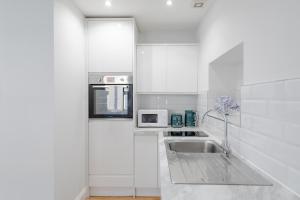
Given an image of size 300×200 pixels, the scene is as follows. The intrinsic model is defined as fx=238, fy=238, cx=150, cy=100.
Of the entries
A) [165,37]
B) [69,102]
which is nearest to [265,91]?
[69,102]

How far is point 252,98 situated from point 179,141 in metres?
0.99

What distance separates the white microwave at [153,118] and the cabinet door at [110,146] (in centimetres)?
28

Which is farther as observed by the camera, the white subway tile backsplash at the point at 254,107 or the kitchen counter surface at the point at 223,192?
the white subway tile backsplash at the point at 254,107

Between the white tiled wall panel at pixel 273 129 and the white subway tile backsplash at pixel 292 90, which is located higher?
the white subway tile backsplash at pixel 292 90

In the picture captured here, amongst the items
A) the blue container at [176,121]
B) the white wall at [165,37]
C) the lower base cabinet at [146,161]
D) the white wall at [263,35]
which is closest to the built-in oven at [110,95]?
the lower base cabinet at [146,161]

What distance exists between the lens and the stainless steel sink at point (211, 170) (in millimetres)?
1215

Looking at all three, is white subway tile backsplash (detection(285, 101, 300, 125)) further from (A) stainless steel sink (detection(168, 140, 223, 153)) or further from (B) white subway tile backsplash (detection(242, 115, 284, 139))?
(A) stainless steel sink (detection(168, 140, 223, 153))

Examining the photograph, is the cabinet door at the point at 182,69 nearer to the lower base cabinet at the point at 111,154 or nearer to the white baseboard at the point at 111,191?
the lower base cabinet at the point at 111,154

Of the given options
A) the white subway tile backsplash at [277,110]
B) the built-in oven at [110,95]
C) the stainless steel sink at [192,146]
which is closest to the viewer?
the white subway tile backsplash at [277,110]

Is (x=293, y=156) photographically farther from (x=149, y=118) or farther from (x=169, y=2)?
(x=149, y=118)

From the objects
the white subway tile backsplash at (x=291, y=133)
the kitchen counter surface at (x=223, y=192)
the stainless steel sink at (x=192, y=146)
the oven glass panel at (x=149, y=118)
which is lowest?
the stainless steel sink at (x=192, y=146)

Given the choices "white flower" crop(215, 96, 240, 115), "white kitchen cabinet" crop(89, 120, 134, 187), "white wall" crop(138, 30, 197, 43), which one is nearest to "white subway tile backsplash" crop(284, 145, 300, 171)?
"white flower" crop(215, 96, 240, 115)

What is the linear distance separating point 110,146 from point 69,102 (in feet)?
2.98

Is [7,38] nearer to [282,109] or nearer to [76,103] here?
[76,103]
